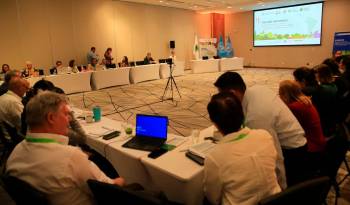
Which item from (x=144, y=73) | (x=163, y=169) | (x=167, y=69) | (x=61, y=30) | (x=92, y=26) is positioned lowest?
(x=163, y=169)

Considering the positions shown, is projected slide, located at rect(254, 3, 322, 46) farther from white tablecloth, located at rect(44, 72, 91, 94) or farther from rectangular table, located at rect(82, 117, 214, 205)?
rectangular table, located at rect(82, 117, 214, 205)

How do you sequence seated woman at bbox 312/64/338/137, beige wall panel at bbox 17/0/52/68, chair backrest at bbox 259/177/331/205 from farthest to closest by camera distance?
beige wall panel at bbox 17/0/52/68 < seated woman at bbox 312/64/338/137 < chair backrest at bbox 259/177/331/205

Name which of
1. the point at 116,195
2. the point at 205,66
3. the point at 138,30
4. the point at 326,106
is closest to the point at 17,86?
the point at 116,195

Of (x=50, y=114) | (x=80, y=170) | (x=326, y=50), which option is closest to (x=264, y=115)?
(x=80, y=170)

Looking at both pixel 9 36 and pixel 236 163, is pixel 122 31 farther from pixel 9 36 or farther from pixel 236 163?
pixel 236 163

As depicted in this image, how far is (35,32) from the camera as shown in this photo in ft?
30.5

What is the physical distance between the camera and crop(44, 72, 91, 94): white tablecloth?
8.06 metres

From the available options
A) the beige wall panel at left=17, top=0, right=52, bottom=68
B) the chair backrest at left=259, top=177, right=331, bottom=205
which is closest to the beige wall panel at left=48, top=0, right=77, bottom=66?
the beige wall panel at left=17, top=0, right=52, bottom=68

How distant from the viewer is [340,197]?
2.51 metres

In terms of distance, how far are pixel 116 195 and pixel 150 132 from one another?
119 cm

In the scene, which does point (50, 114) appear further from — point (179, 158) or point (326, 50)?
point (326, 50)

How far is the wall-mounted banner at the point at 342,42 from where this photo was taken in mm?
11585

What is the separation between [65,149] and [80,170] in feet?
0.46

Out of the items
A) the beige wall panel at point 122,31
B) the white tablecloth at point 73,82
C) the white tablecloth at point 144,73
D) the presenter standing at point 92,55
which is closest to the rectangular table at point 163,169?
the white tablecloth at point 73,82
